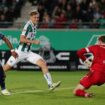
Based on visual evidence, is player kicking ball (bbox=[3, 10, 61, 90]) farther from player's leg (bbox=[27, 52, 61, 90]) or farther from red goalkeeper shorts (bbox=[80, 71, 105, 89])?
red goalkeeper shorts (bbox=[80, 71, 105, 89])

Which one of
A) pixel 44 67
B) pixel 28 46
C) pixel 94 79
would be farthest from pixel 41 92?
pixel 94 79

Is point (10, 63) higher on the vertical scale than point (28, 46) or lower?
lower

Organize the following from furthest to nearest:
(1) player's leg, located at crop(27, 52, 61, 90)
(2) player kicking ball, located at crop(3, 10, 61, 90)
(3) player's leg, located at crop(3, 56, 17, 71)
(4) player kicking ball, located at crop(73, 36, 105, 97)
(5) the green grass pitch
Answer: (3) player's leg, located at crop(3, 56, 17, 71), (2) player kicking ball, located at crop(3, 10, 61, 90), (1) player's leg, located at crop(27, 52, 61, 90), (4) player kicking ball, located at crop(73, 36, 105, 97), (5) the green grass pitch

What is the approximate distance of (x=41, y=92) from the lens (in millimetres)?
14781

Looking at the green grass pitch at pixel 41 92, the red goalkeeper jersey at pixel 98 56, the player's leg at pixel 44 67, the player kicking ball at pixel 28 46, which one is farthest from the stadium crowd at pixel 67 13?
the red goalkeeper jersey at pixel 98 56

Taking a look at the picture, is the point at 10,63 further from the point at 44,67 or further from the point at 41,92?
the point at 41,92

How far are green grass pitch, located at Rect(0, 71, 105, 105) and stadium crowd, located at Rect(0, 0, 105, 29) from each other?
11.0ft

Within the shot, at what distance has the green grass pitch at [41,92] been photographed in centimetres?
1273

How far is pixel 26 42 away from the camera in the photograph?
49.6 ft

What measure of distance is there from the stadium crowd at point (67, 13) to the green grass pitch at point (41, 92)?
11.0 feet

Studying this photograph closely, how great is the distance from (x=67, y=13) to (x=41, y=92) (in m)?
10.5

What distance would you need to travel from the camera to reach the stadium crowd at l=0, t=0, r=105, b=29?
23.5 metres

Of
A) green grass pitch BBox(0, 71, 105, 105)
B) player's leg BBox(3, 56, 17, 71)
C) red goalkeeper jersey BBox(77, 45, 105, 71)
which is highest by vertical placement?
red goalkeeper jersey BBox(77, 45, 105, 71)

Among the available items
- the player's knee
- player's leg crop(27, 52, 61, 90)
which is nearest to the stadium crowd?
player's leg crop(27, 52, 61, 90)
